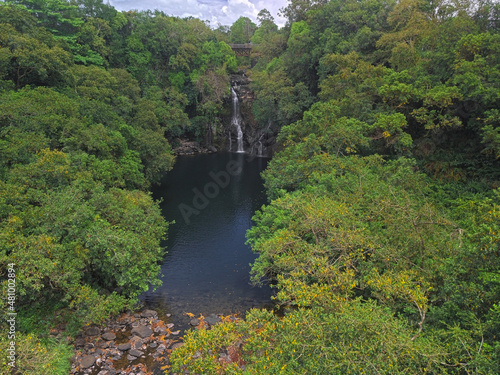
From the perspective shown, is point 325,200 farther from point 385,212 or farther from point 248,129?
point 248,129

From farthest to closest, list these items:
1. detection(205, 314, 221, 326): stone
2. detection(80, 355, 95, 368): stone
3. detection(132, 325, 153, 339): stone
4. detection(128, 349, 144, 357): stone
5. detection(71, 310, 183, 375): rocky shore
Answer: detection(205, 314, 221, 326): stone
detection(132, 325, 153, 339): stone
detection(128, 349, 144, 357): stone
detection(71, 310, 183, 375): rocky shore
detection(80, 355, 95, 368): stone

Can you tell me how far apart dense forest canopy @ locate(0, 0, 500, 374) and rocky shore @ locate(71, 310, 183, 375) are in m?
0.82

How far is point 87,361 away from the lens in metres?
9.76

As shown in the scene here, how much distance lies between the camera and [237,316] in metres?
12.6

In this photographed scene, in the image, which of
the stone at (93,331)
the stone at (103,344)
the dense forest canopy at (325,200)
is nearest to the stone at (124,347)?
the stone at (103,344)

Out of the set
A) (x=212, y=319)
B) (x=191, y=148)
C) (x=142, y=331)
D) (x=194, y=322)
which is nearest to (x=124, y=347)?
(x=142, y=331)

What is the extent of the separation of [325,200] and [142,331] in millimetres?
8847

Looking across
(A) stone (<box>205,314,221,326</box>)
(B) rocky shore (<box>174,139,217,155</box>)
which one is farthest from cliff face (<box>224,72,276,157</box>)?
(A) stone (<box>205,314,221,326</box>)

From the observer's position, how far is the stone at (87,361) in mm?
9617

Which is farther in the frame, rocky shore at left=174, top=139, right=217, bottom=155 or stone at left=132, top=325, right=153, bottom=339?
rocky shore at left=174, top=139, right=217, bottom=155

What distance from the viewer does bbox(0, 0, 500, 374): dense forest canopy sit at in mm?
6594

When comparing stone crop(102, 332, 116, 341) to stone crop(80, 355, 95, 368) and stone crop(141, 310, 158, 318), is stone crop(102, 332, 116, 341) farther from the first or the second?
stone crop(141, 310, 158, 318)

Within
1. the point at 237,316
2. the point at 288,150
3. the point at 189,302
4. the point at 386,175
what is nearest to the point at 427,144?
the point at 386,175

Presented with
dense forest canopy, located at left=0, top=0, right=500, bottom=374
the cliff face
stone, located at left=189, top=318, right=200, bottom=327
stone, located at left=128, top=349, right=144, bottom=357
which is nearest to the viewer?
dense forest canopy, located at left=0, top=0, right=500, bottom=374
